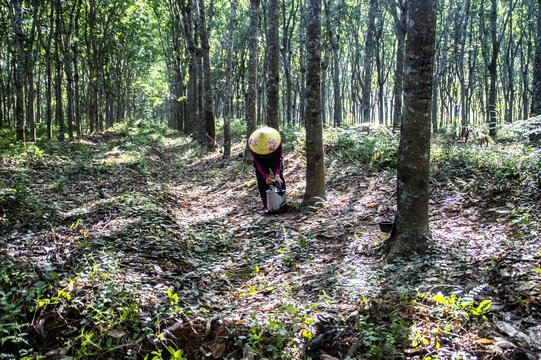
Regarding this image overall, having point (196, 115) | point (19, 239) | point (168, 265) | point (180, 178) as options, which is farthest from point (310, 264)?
point (196, 115)

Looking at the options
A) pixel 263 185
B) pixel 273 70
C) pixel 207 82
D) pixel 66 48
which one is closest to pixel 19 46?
pixel 66 48

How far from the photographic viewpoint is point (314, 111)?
6508 mm

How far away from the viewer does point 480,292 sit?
3361mm

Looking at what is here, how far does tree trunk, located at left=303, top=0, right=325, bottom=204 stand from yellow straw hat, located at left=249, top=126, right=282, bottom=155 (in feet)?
2.10

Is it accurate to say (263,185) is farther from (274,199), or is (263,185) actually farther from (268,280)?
(268,280)

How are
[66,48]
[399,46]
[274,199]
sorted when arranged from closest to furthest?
[274,199] → [399,46] → [66,48]

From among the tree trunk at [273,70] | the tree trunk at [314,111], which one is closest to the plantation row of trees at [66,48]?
the tree trunk at [273,70]

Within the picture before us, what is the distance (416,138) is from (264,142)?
10.3 feet

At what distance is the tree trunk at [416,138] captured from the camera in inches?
159

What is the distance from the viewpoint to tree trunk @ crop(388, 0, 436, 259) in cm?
404

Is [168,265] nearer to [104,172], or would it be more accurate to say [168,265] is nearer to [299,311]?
[299,311]

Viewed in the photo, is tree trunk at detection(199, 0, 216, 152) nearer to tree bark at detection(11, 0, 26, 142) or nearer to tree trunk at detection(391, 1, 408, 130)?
tree bark at detection(11, 0, 26, 142)

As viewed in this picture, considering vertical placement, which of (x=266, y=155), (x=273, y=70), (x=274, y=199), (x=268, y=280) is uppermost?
(x=273, y=70)

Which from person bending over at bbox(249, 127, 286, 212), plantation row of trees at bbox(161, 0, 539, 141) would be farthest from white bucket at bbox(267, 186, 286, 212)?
plantation row of trees at bbox(161, 0, 539, 141)
